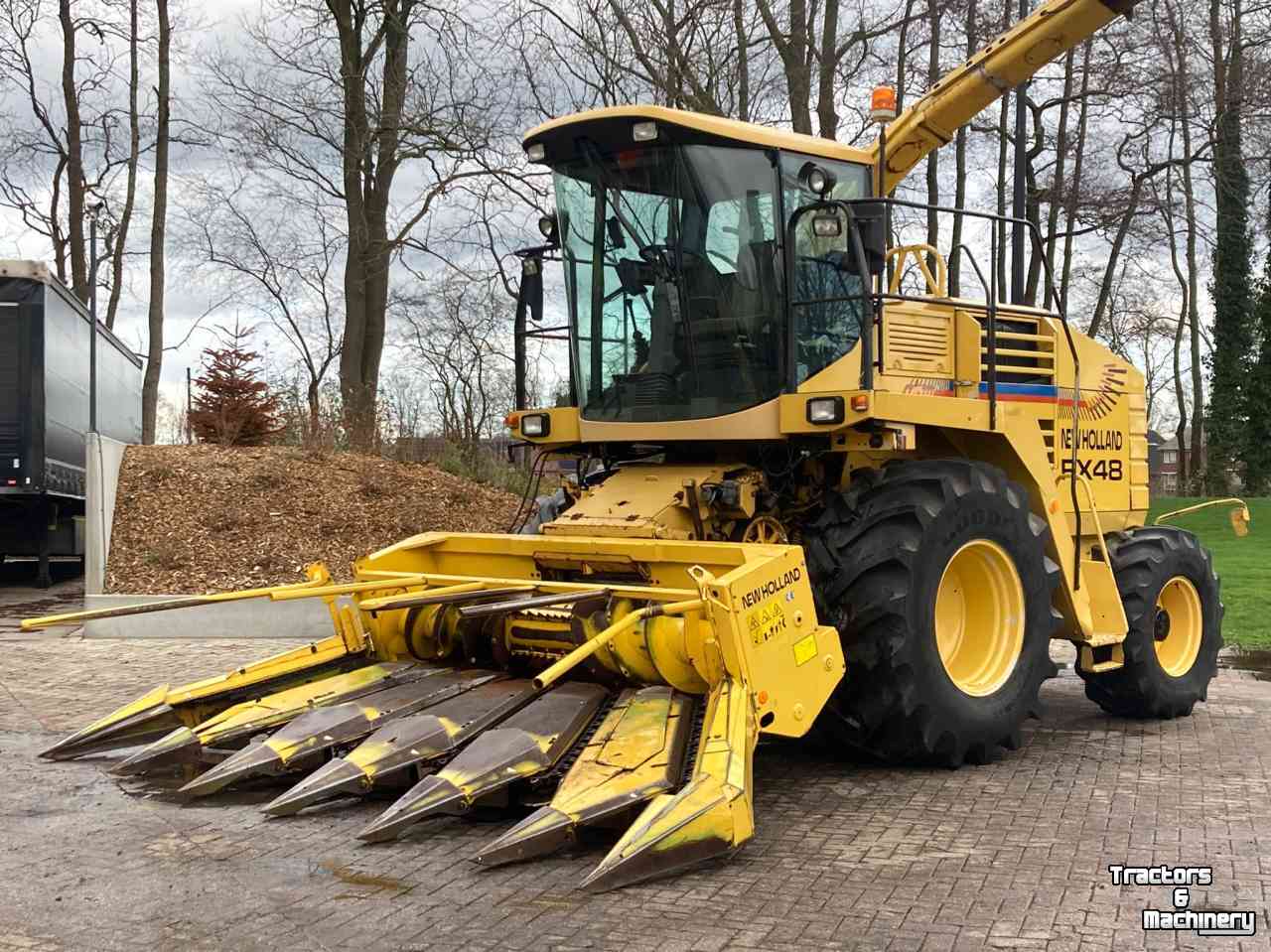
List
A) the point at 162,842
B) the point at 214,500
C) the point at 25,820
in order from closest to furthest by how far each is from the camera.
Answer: the point at 162,842, the point at 25,820, the point at 214,500

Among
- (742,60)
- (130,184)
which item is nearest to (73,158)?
(130,184)

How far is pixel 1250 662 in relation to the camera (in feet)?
36.1

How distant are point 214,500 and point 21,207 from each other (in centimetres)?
1843

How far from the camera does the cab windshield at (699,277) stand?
22.4ft

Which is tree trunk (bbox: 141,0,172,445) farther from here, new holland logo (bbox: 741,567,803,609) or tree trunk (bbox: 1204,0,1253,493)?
tree trunk (bbox: 1204,0,1253,493)

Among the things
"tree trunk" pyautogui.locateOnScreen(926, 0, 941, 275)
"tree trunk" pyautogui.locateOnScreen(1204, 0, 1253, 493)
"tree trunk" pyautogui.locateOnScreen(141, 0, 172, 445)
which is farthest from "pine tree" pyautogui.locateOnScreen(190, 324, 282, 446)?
"tree trunk" pyautogui.locateOnScreen(1204, 0, 1253, 493)

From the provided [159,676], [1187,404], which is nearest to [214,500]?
[159,676]

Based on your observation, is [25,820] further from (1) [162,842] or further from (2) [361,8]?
(2) [361,8]

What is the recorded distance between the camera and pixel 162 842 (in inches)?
205

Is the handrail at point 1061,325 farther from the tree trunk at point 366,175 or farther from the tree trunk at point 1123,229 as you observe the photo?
the tree trunk at point 1123,229

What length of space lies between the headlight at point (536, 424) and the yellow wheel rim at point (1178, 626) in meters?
4.04

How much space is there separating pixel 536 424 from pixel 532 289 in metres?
0.85

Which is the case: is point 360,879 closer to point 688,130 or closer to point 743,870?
point 743,870

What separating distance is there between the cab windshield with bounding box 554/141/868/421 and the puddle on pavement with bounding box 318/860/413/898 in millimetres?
3102
